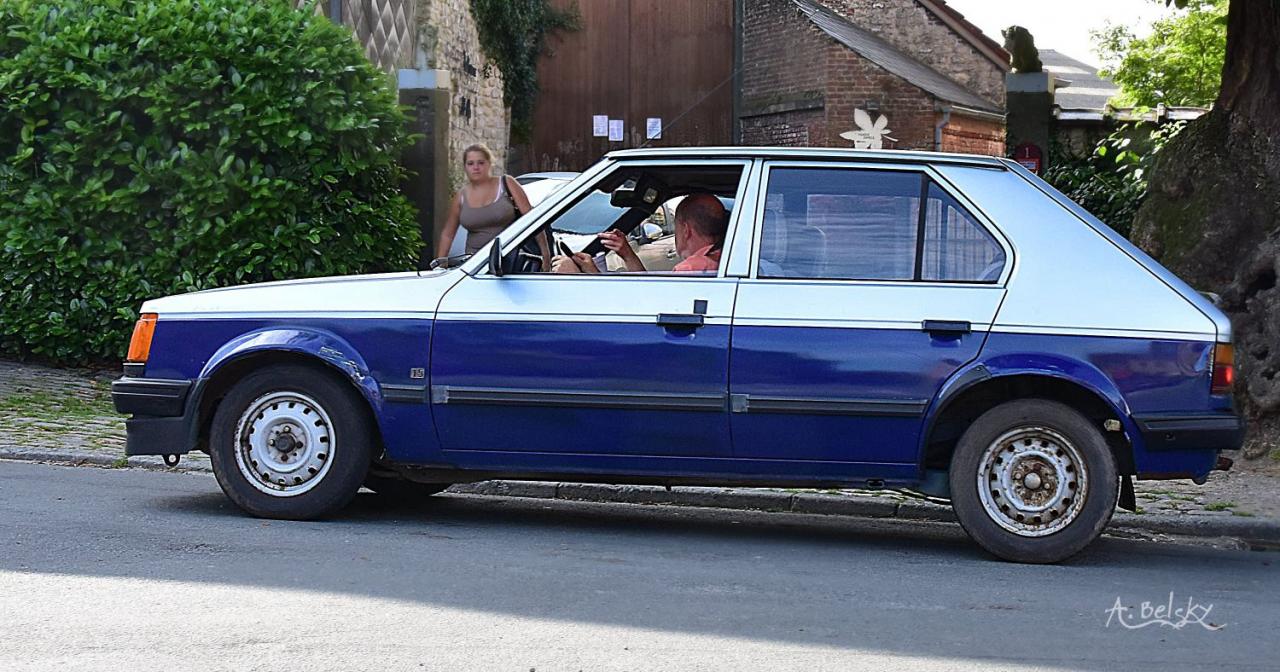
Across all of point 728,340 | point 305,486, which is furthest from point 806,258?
point 305,486

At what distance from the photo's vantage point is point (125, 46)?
12.9m

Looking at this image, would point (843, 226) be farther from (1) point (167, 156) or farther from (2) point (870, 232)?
(1) point (167, 156)

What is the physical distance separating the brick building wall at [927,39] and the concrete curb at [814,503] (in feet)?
87.2

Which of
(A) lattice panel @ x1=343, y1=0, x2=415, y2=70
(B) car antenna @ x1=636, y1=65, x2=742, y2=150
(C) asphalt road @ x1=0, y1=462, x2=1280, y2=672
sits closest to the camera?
(C) asphalt road @ x1=0, y1=462, x2=1280, y2=672

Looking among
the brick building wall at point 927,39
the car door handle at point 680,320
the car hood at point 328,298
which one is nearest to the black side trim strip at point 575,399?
the car door handle at point 680,320

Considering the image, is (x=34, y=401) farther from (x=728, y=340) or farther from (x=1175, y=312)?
(x=1175, y=312)

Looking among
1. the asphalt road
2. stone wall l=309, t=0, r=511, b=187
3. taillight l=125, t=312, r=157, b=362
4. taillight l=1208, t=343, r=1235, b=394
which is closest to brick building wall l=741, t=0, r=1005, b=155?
stone wall l=309, t=0, r=511, b=187

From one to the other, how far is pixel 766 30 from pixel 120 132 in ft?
69.4

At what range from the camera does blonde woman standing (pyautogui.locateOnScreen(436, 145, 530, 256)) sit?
424 inches

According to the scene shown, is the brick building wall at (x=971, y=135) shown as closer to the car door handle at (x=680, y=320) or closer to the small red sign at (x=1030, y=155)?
the small red sign at (x=1030, y=155)

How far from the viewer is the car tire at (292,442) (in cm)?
717

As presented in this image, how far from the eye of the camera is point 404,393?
7.11m

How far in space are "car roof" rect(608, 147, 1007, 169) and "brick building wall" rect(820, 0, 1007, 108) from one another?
2750 cm

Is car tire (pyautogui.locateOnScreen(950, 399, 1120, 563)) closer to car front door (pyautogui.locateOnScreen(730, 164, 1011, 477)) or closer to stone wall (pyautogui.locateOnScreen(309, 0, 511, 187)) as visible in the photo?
car front door (pyautogui.locateOnScreen(730, 164, 1011, 477))
